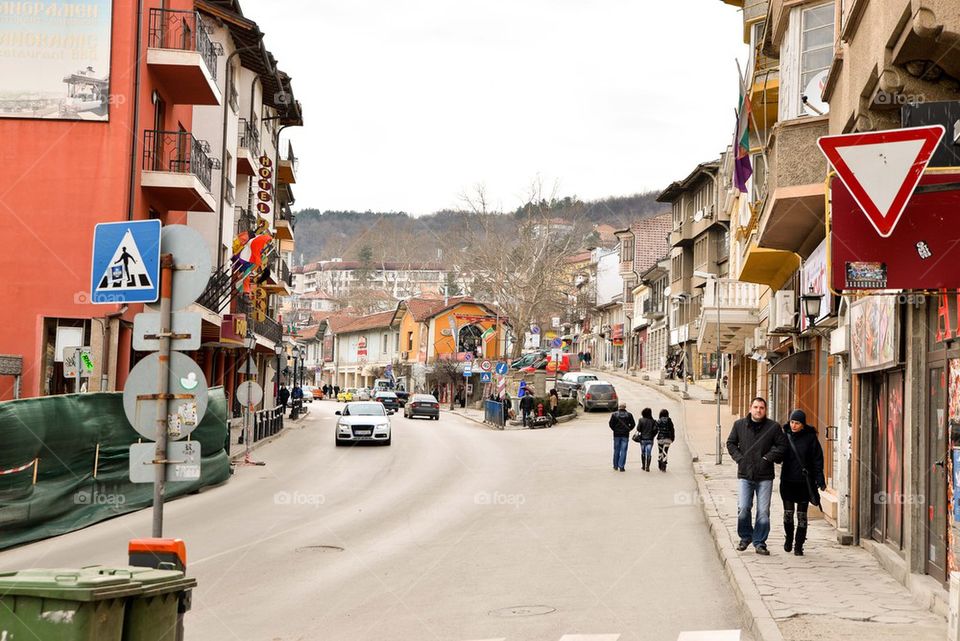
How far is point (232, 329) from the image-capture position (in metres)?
36.3

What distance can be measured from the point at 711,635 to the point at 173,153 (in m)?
21.4

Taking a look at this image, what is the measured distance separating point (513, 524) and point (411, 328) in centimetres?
8526

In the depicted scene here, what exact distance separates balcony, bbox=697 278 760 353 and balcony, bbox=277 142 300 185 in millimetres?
25564

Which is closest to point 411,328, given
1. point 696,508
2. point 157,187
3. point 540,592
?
point 157,187

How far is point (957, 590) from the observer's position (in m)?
6.69

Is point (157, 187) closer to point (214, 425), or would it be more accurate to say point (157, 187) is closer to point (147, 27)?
point (147, 27)

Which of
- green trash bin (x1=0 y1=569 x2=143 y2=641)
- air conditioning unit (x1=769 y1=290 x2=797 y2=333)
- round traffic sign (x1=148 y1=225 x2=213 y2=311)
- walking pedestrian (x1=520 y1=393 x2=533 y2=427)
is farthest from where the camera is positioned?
walking pedestrian (x1=520 y1=393 x2=533 y2=427)

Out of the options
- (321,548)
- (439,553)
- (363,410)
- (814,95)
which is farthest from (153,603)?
(363,410)

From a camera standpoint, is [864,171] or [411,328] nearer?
[864,171]

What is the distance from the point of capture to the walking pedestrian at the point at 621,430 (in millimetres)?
26531

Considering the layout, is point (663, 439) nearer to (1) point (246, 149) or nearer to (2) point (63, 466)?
(2) point (63, 466)

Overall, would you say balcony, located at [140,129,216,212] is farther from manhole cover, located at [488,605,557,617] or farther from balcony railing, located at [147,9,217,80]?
manhole cover, located at [488,605,557,617]

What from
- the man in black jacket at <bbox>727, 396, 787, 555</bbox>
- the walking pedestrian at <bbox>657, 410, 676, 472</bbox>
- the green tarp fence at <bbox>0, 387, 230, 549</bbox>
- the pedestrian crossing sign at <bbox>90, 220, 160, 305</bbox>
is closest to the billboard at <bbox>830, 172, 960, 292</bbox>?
the man in black jacket at <bbox>727, 396, 787, 555</bbox>

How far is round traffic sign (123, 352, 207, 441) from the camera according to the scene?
817cm
